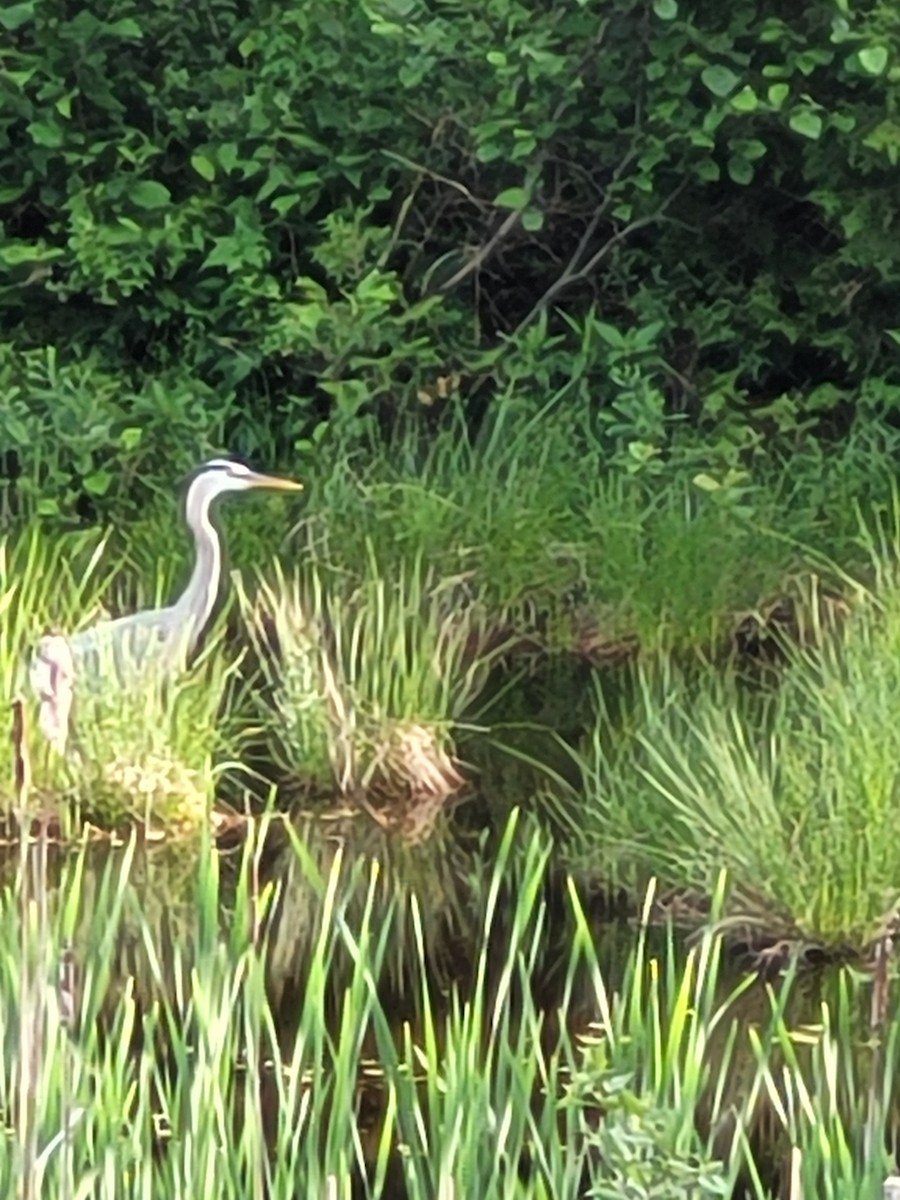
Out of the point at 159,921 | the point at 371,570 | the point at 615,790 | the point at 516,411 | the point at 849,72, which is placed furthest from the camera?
the point at 516,411

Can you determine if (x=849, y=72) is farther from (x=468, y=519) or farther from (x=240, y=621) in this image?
(x=240, y=621)

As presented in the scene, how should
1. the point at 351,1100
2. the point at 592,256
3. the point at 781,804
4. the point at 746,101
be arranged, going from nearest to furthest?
the point at 351,1100, the point at 781,804, the point at 746,101, the point at 592,256

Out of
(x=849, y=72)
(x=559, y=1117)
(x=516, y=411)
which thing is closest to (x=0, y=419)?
(x=516, y=411)

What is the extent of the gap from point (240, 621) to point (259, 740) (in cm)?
59

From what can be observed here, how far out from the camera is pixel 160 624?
4.52m

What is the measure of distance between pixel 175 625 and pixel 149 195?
6.29ft

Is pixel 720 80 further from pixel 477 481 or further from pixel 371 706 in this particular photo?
pixel 371 706

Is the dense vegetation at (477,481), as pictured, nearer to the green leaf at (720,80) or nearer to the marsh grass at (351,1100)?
the green leaf at (720,80)

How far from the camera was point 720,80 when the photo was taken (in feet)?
17.9

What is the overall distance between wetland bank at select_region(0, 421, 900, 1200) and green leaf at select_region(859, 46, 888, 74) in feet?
3.49

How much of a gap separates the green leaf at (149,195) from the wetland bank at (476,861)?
0.85 m

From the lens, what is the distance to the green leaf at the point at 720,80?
5.42 meters

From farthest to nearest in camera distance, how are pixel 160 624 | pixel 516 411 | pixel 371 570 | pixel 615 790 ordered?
pixel 516 411
pixel 371 570
pixel 160 624
pixel 615 790

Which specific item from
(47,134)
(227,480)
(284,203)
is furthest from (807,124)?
(47,134)
